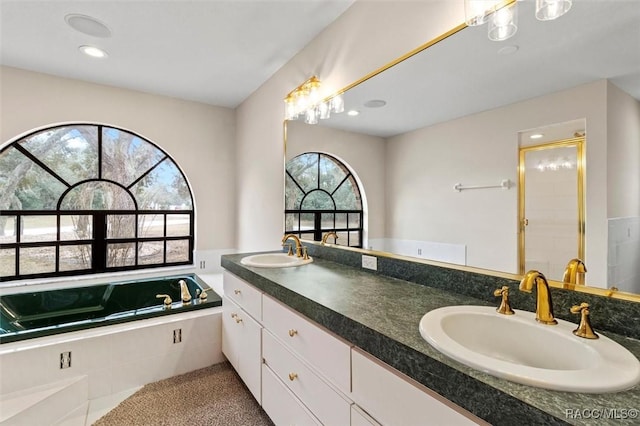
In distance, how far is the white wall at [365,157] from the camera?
1.74 m

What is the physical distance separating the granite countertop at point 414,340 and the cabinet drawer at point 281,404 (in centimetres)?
42

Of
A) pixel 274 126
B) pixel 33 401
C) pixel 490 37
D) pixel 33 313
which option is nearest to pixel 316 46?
pixel 274 126

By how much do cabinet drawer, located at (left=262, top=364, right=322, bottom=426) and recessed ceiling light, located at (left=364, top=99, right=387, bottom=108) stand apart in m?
1.58

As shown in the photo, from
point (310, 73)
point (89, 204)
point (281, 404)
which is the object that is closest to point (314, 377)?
point (281, 404)

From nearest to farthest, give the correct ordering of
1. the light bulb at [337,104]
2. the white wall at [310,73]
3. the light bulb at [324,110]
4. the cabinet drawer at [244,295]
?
the white wall at [310,73] → the cabinet drawer at [244,295] → the light bulb at [337,104] → the light bulb at [324,110]

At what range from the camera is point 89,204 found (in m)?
2.98

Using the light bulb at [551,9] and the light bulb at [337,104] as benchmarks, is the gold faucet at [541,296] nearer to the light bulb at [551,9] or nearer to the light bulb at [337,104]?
the light bulb at [551,9]

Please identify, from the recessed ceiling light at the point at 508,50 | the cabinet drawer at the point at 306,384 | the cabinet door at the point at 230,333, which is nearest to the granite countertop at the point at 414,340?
the cabinet drawer at the point at 306,384

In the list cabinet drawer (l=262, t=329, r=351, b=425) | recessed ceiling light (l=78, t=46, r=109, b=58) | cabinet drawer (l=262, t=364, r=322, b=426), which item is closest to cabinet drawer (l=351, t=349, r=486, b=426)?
cabinet drawer (l=262, t=329, r=351, b=425)

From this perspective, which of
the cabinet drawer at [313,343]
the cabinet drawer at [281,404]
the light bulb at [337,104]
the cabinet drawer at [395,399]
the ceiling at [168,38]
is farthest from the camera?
the light bulb at [337,104]

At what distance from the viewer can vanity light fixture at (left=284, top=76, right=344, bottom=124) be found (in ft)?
6.58

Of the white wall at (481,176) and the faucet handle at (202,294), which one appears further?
Answer: the faucet handle at (202,294)

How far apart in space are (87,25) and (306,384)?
2.60 m

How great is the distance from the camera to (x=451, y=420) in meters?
0.69
